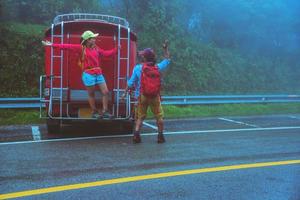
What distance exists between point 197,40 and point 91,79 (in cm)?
1233

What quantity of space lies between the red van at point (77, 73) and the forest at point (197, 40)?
5.12 m

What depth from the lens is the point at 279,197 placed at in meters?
5.90

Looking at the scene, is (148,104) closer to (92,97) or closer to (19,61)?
(92,97)

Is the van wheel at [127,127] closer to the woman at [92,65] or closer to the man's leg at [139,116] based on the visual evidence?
the woman at [92,65]

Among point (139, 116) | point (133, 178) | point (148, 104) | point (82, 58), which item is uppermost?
point (82, 58)

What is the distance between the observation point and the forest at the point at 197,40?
51.4 feet

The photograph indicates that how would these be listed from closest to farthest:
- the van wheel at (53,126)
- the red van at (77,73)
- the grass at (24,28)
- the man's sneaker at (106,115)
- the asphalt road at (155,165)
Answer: the asphalt road at (155,165) < the man's sneaker at (106,115) < the red van at (77,73) < the van wheel at (53,126) < the grass at (24,28)

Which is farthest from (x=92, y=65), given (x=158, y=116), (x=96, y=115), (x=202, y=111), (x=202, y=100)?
A: (x=202, y=100)

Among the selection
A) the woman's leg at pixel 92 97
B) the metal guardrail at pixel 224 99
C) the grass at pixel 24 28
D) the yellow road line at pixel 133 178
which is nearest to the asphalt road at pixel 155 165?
the yellow road line at pixel 133 178

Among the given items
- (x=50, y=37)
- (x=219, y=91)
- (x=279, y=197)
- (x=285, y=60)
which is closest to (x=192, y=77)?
(x=219, y=91)

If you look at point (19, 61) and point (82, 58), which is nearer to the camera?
point (82, 58)

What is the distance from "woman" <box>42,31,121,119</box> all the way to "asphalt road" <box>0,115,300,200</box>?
67cm

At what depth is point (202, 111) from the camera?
1537cm

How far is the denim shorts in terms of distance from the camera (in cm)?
958
